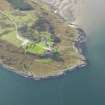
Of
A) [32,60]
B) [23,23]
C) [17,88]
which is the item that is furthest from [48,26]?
[17,88]

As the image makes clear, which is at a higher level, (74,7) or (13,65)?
(74,7)

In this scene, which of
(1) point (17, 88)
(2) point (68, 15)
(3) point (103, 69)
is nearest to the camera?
(1) point (17, 88)

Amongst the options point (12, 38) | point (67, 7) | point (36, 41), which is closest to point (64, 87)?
point (36, 41)

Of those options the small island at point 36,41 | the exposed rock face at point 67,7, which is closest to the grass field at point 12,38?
the small island at point 36,41

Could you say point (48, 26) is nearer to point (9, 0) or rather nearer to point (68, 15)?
point (68, 15)

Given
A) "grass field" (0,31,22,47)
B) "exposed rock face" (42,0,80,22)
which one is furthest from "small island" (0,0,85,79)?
"exposed rock face" (42,0,80,22)

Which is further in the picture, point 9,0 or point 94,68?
point 9,0

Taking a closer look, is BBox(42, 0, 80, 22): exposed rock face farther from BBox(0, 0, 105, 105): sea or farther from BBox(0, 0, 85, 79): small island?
BBox(0, 0, 105, 105): sea

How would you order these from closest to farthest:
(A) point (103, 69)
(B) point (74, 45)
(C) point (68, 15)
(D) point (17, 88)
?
1. (D) point (17, 88)
2. (A) point (103, 69)
3. (B) point (74, 45)
4. (C) point (68, 15)
